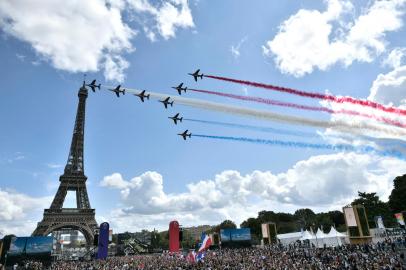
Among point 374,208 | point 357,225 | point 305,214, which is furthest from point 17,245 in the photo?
point 305,214

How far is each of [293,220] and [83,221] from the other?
91.0 m

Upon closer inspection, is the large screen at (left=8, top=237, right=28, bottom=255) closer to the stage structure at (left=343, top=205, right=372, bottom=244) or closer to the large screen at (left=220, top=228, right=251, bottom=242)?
the large screen at (left=220, top=228, right=251, bottom=242)

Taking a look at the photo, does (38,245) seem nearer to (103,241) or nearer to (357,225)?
(103,241)

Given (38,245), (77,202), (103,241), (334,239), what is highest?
(77,202)

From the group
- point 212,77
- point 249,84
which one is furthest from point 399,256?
point 212,77

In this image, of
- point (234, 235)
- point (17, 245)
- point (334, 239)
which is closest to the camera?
point (334, 239)

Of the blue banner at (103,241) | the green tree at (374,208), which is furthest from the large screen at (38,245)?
the green tree at (374,208)

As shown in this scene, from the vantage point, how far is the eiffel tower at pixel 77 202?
93.8 metres

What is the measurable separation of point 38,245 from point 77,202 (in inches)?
1619

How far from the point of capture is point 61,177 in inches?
3974

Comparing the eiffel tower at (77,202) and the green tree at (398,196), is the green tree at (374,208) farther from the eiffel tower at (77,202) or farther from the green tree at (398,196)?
the eiffel tower at (77,202)

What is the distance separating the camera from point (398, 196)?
3735 inches

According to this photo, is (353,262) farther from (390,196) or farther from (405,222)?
(390,196)

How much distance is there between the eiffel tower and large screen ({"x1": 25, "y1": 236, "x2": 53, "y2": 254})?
3315 centimetres
